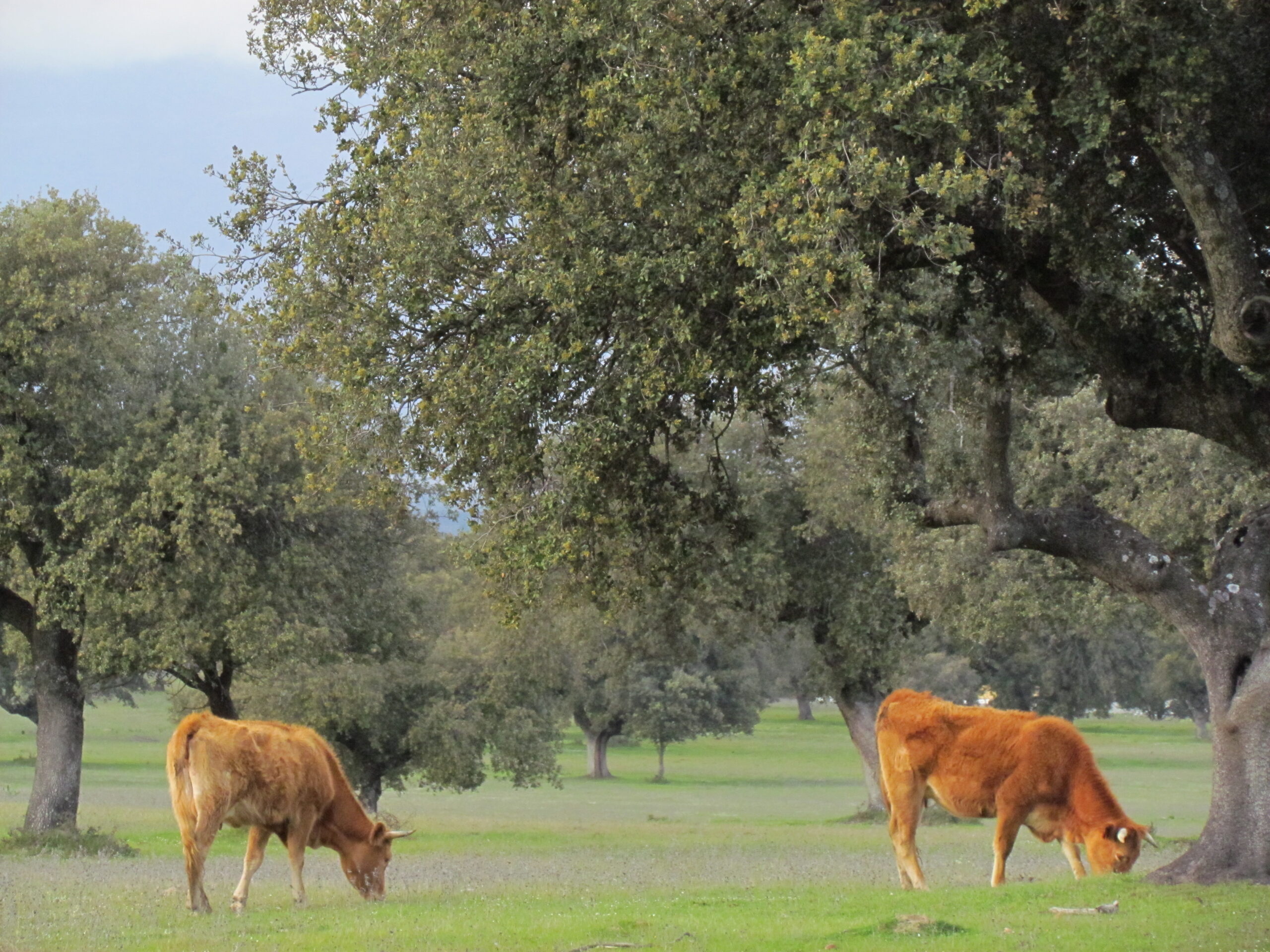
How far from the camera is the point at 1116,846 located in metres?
15.1

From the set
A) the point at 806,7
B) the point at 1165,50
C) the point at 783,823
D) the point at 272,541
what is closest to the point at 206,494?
the point at 272,541

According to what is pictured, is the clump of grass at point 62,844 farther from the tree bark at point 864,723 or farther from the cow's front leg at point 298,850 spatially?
the tree bark at point 864,723

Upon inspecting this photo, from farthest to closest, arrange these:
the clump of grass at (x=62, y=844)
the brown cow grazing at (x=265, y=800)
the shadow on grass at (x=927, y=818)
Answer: the shadow on grass at (x=927, y=818) → the clump of grass at (x=62, y=844) → the brown cow grazing at (x=265, y=800)

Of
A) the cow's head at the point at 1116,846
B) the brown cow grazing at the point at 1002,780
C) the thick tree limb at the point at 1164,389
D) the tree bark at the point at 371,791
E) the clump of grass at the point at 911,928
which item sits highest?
the thick tree limb at the point at 1164,389

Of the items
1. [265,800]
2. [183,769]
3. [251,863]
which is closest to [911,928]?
[265,800]

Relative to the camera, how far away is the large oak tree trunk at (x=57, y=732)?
1013 inches

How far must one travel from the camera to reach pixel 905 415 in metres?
17.2

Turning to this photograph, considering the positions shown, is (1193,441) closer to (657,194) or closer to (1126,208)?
(1126,208)

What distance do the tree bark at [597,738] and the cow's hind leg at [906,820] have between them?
2236 inches

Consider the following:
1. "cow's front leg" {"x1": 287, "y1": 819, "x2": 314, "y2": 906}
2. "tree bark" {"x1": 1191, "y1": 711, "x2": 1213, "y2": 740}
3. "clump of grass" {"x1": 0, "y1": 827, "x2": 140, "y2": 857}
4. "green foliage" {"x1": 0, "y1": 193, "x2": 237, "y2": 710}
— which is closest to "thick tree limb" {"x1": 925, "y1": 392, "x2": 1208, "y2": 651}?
"cow's front leg" {"x1": 287, "y1": 819, "x2": 314, "y2": 906}

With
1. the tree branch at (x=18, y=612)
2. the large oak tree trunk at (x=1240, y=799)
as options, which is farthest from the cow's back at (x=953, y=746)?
the tree branch at (x=18, y=612)

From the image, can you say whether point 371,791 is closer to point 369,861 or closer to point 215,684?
point 215,684

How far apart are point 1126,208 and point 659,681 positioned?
5763cm

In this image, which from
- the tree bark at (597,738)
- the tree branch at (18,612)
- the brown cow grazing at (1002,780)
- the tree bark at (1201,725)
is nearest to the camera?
the brown cow grazing at (1002,780)
